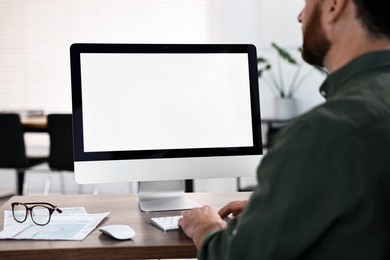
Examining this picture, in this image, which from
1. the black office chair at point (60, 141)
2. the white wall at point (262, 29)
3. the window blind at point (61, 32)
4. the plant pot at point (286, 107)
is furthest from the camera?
the window blind at point (61, 32)

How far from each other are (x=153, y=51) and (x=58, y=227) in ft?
1.88

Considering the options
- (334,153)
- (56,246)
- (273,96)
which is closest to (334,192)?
(334,153)

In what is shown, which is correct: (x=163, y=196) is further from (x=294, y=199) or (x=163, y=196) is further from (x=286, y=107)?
(x=286, y=107)

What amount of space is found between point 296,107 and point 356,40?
3406 mm

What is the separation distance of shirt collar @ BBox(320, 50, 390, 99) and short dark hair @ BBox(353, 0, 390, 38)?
38mm

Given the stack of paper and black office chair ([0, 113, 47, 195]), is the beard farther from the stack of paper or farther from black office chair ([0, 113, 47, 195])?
black office chair ([0, 113, 47, 195])

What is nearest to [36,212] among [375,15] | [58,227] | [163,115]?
[58,227]

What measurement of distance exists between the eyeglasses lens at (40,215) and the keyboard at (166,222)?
267mm

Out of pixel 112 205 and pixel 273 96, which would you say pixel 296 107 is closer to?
pixel 273 96

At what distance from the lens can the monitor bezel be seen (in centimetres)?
151

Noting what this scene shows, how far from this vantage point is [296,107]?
14.0 ft

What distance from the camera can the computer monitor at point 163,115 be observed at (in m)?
1.53

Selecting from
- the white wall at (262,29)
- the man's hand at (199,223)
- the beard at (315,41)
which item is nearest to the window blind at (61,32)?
the white wall at (262,29)

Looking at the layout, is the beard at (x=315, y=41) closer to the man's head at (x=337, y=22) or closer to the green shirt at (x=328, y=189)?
the man's head at (x=337, y=22)
